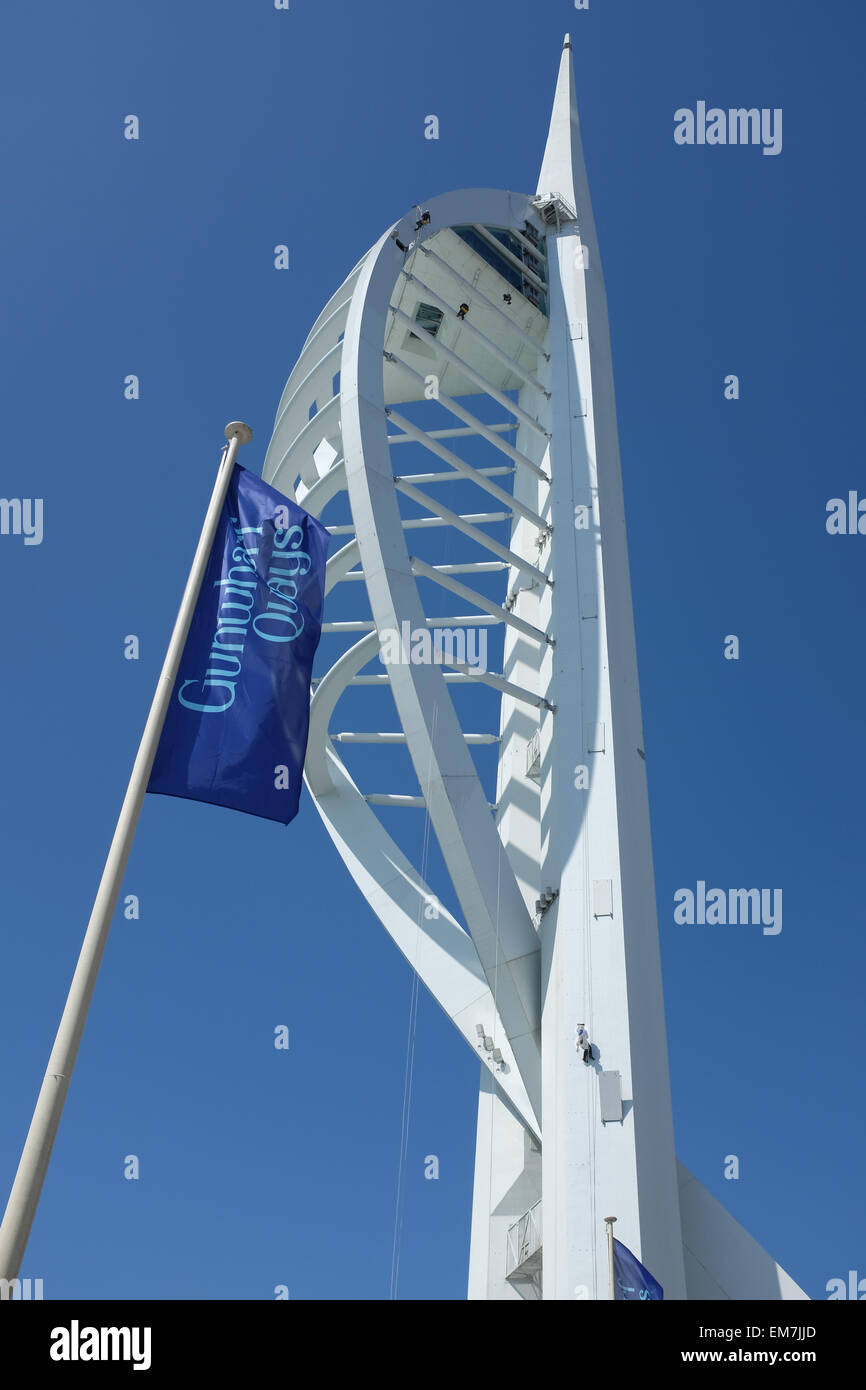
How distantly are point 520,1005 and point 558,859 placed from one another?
2382mm

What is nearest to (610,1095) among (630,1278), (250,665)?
(630,1278)

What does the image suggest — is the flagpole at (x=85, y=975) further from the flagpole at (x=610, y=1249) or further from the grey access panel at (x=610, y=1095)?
the grey access panel at (x=610, y=1095)

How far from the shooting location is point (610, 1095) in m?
14.4

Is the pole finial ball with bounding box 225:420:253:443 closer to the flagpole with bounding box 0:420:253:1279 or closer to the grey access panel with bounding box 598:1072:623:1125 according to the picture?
the flagpole with bounding box 0:420:253:1279

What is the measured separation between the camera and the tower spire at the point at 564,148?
28.8 m

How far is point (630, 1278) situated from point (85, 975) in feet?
27.1

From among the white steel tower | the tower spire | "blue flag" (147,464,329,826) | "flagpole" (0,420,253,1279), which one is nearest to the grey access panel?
the white steel tower

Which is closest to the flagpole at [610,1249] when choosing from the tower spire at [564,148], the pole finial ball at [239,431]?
the pole finial ball at [239,431]

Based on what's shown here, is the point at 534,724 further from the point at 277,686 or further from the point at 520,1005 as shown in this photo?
the point at 277,686

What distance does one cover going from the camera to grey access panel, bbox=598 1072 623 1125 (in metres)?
14.3

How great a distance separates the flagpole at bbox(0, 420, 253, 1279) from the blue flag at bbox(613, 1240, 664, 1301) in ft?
Result: 25.8
